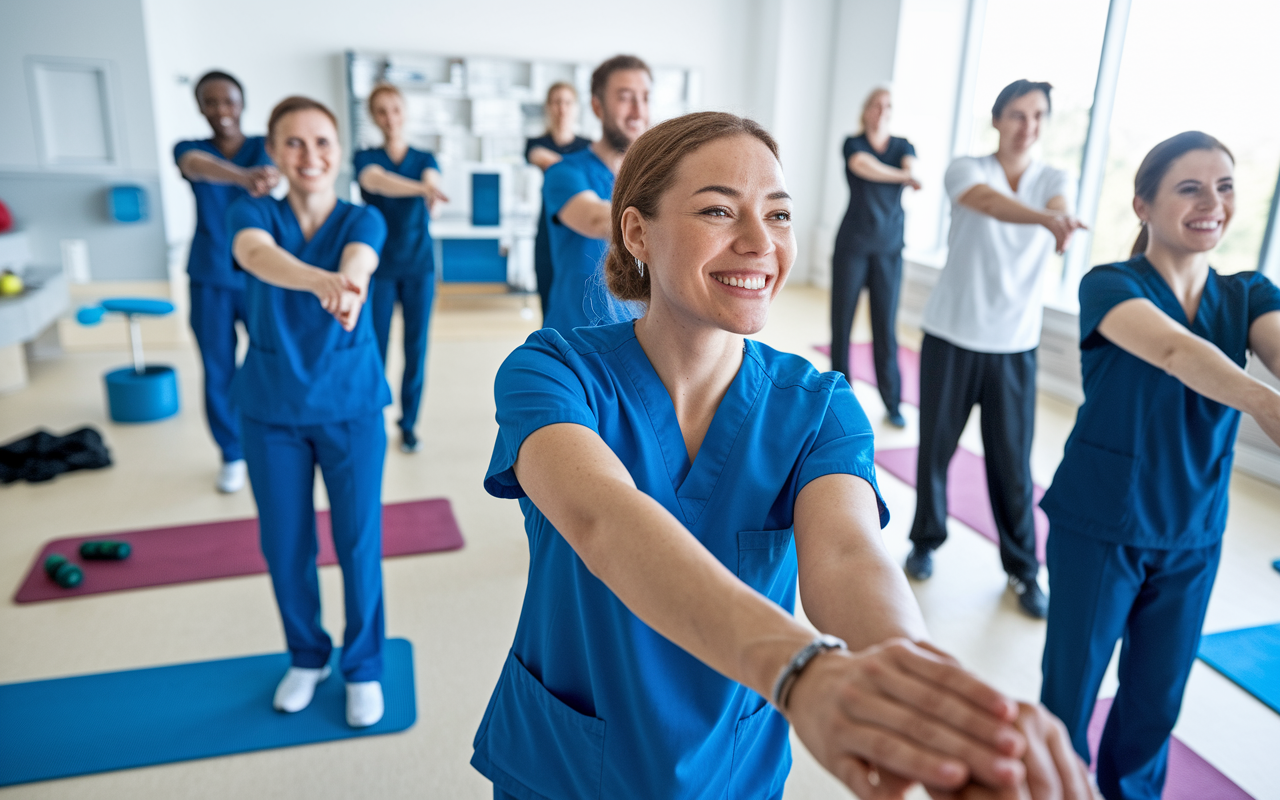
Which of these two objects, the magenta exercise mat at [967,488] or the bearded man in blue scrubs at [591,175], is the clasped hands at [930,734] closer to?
the bearded man in blue scrubs at [591,175]

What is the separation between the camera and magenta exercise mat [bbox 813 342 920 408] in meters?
5.11

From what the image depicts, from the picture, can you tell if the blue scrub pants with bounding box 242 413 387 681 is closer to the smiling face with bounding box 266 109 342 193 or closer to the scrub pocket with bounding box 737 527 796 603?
the smiling face with bounding box 266 109 342 193

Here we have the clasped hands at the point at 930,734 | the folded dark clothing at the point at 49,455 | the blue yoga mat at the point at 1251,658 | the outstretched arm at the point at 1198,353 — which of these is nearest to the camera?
the clasped hands at the point at 930,734

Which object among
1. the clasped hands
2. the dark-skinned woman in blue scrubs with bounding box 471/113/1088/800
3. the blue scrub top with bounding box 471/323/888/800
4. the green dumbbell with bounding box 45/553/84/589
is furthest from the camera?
the green dumbbell with bounding box 45/553/84/589

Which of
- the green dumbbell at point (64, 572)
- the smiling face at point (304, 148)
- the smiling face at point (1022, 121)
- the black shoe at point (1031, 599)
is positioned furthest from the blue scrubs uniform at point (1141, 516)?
the green dumbbell at point (64, 572)

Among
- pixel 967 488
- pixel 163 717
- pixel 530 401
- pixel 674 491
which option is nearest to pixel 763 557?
pixel 674 491

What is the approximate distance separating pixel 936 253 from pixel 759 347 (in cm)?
641

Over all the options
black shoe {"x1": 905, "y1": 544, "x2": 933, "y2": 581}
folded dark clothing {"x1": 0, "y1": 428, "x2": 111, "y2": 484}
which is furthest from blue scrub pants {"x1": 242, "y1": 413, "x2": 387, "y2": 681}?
folded dark clothing {"x1": 0, "y1": 428, "x2": 111, "y2": 484}

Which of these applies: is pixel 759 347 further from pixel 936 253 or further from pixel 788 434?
pixel 936 253

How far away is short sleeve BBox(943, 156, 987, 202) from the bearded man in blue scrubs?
1067 millimetres

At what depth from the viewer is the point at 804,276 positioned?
855 cm

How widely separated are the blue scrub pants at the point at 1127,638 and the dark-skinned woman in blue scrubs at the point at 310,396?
1633 mm

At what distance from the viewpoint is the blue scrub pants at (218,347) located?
3.59 metres

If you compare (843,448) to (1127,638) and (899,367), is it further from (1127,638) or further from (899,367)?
(899,367)
